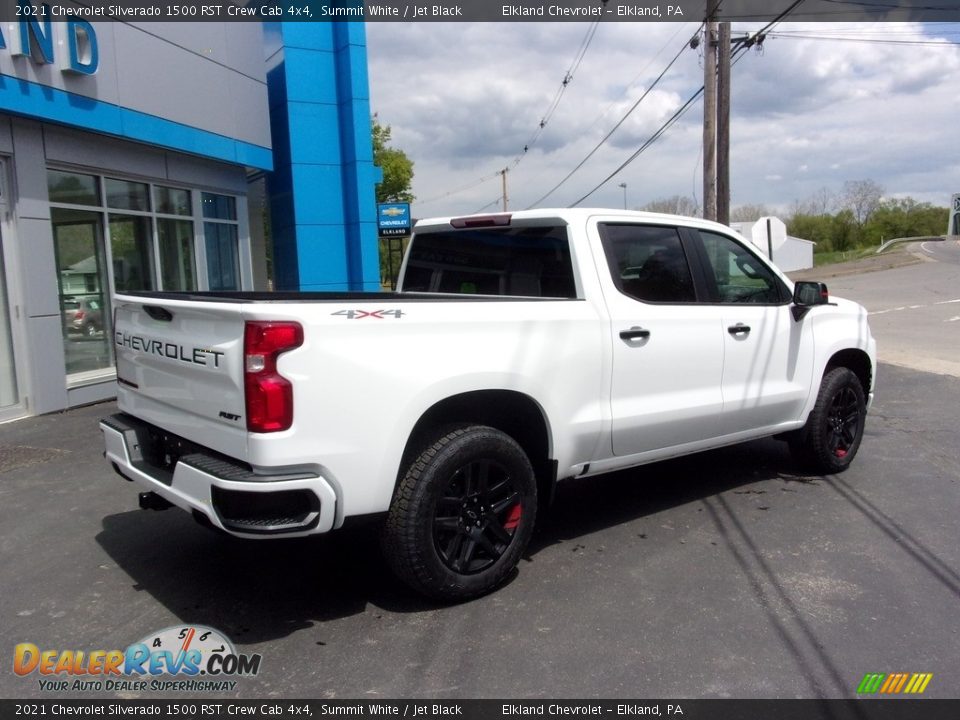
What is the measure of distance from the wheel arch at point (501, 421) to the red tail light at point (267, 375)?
0.65 meters

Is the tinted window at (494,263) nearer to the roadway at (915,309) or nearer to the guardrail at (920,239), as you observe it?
the roadway at (915,309)

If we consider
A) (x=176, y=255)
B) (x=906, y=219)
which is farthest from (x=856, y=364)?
(x=906, y=219)

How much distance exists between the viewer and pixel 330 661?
10.6 ft

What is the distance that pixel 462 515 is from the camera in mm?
3699

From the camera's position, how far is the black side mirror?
5.26 metres

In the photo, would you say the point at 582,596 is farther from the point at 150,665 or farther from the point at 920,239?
the point at 920,239

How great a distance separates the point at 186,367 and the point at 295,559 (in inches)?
57.8

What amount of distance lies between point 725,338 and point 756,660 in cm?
219

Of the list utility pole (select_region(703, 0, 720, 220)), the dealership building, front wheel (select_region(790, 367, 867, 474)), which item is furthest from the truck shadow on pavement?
utility pole (select_region(703, 0, 720, 220))

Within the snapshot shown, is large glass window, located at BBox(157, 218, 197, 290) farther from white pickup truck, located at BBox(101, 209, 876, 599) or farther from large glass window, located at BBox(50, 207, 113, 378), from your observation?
white pickup truck, located at BBox(101, 209, 876, 599)

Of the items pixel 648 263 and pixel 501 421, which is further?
pixel 648 263

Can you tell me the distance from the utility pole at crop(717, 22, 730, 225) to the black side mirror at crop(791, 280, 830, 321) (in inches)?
444
